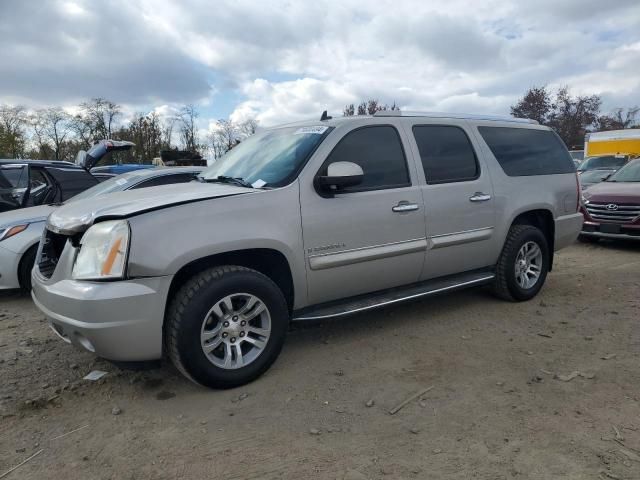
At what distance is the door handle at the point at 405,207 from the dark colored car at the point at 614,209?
5.69m

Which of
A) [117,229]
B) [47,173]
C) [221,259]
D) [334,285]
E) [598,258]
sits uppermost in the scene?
[47,173]

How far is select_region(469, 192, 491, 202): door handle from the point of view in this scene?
14.6 feet

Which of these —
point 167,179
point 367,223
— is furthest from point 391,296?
point 167,179

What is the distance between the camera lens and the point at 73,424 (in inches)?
113

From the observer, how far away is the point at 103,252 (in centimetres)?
289

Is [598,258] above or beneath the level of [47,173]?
beneath

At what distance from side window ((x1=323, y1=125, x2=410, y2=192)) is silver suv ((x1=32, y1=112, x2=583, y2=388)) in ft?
0.04

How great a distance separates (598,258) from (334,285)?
565cm

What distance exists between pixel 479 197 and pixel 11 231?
16.6 ft

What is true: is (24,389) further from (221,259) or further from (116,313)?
(221,259)

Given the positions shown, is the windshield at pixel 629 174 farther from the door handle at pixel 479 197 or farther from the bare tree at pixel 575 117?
the bare tree at pixel 575 117

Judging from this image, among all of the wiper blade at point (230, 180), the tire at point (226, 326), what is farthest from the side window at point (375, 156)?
the tire at point (226, 326)

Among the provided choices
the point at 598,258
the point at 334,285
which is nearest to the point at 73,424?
the point at 334,285

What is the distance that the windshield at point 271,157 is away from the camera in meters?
3.61
